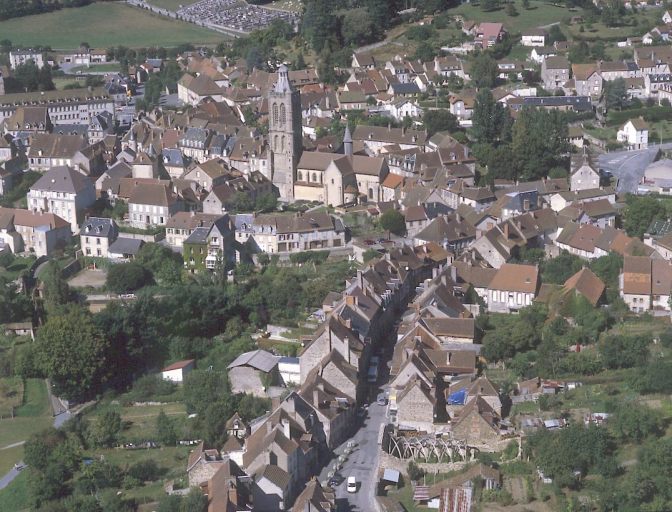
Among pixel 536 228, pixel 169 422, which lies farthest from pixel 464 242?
pixel 169 422

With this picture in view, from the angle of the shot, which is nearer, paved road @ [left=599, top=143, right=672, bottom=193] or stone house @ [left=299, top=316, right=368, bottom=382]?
stone house @ [left=299, top=316, right=368, bottom=382]

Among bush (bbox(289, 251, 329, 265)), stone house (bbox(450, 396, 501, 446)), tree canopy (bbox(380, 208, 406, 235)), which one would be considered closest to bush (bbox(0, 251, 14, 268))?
bush (bbox(289, 251, 329, 265))

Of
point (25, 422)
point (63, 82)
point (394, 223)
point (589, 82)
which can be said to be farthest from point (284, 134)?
point (63, 82)

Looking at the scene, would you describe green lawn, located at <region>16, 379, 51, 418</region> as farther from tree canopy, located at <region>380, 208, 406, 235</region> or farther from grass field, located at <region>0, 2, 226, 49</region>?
grass field, located at <region>0, 2, 226, 49</region>

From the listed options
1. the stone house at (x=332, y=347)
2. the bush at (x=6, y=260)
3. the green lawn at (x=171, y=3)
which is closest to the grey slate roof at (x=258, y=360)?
the stone house at (x=332, y=347)

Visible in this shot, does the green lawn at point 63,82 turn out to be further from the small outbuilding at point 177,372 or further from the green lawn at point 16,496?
the green lawn at point 16,496

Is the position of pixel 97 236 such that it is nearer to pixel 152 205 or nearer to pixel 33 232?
pixel 152 205

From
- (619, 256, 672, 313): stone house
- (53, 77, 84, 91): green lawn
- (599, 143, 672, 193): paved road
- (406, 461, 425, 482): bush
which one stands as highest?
(53, 77, 84, 91): green lawn
